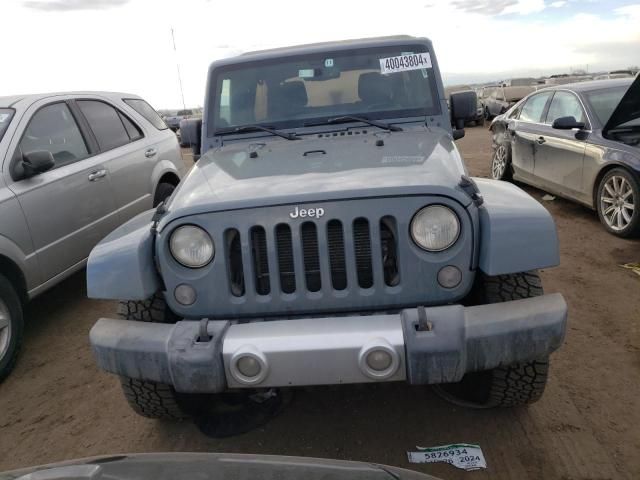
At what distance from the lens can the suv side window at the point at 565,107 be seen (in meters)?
6.35

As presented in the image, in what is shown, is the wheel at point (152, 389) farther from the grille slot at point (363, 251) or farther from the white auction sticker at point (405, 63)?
the white auction sticker at point (405, 63)

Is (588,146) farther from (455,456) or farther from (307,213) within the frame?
(307,213)

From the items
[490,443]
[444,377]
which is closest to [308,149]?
[444,377]

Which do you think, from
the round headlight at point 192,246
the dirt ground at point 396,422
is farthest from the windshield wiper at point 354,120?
the dirt ground at point 396,422

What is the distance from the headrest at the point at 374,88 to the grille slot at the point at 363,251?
1558 mm

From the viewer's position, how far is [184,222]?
245 cm

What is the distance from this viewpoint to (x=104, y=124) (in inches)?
210

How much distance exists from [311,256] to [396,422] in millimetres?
1144

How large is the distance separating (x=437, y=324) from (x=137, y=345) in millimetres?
1265

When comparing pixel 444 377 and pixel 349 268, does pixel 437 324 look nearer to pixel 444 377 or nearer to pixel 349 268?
pixel 444 377

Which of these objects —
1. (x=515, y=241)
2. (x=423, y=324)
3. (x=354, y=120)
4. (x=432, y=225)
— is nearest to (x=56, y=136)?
(x=354, y=120)

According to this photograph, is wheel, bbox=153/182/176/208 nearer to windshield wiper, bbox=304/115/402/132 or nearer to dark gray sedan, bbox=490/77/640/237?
windshield wiper, bbox=304/115/402/132

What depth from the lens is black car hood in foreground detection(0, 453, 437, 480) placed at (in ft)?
4.79

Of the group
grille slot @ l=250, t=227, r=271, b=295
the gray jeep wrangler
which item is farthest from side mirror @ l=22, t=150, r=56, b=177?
grille slot @ l=250, t=227, r=271, b=295
